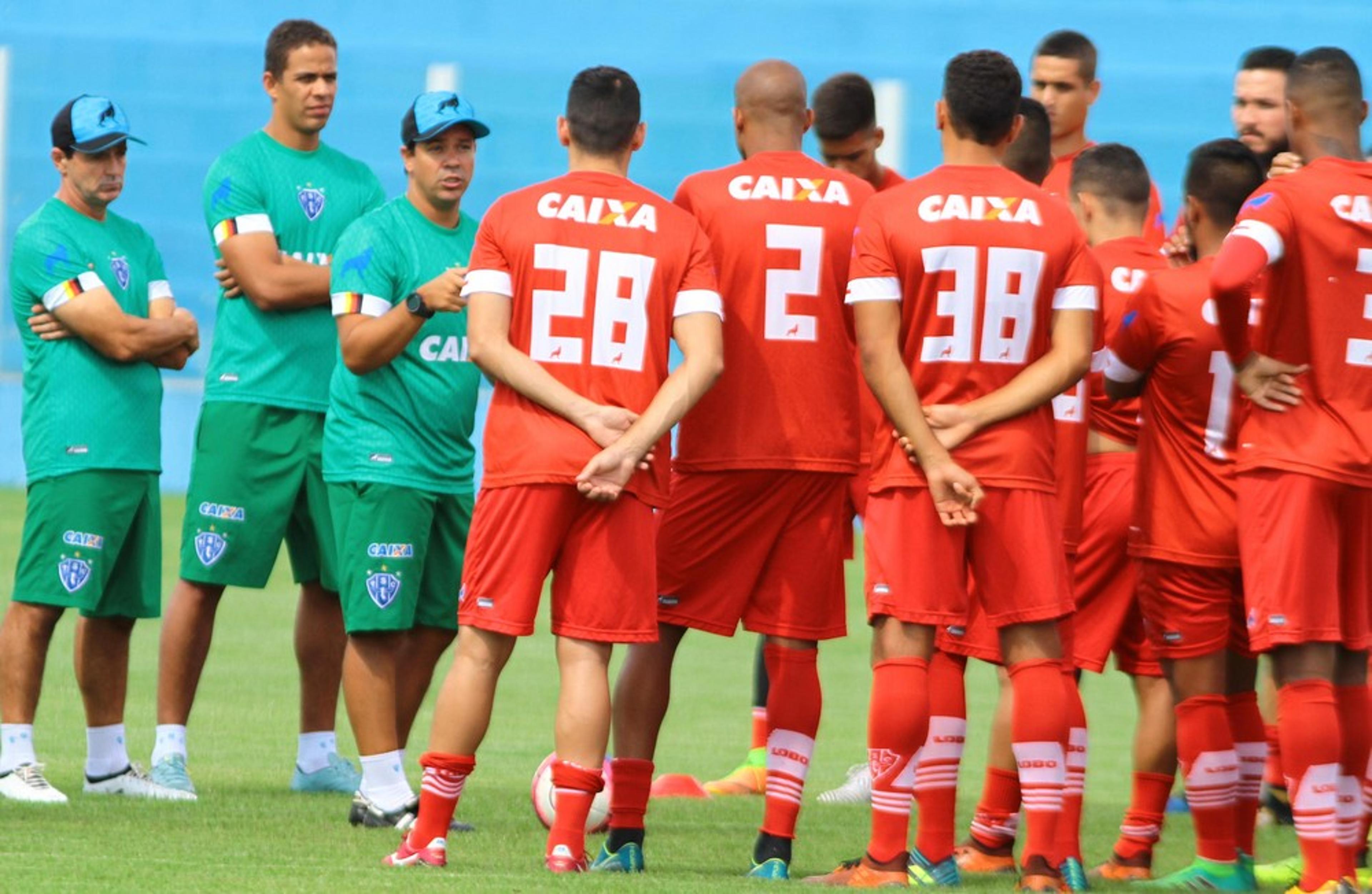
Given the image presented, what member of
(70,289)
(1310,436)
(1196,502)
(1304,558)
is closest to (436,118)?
(70,289)

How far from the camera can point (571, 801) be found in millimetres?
5926

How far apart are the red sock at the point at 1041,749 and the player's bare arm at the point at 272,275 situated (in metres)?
3.08

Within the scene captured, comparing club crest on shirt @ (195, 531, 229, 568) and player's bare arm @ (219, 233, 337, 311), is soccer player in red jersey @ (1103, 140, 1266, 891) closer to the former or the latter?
player's bare arm @ (219, 233, 337, 311)

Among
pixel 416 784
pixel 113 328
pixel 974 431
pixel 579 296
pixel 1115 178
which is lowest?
pixel 416 784

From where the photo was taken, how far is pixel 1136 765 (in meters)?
6.82

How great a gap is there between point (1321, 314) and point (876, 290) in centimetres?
119

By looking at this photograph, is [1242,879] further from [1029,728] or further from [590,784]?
[590,784]

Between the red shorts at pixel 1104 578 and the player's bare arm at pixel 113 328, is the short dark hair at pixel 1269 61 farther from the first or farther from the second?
the player's bare arm at pixel 113 328

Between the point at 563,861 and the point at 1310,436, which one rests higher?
the point at 1310,436

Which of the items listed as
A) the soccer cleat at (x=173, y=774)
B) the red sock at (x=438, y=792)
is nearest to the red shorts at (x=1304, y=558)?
the red sock at (x=438, y=792)

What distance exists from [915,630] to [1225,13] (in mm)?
20716

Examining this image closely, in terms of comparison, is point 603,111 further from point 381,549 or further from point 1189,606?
point 1189,606

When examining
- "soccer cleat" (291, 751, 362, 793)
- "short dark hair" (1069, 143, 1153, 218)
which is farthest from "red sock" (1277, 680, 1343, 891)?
"soccer cleat" (291, 751, 362, 793)

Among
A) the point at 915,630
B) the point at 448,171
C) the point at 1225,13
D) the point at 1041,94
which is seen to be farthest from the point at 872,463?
the point at 1225,13
